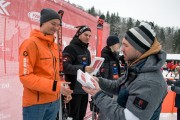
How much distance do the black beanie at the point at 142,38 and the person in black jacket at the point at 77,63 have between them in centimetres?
154

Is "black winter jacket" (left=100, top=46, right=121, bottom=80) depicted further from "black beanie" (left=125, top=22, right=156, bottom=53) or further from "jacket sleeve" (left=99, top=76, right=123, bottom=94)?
"black beanie" (left=125, top=22, right=156, bottom=53)

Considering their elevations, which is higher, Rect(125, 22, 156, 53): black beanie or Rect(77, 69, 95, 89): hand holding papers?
Rect(125, 22, 156, 53): black beanie

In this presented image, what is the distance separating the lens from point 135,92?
142 centimetres

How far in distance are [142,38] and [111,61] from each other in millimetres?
2309

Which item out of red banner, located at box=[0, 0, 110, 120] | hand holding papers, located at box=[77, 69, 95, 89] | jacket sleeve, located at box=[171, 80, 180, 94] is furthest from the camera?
jacket sleeve, located at box=[171, 80, 180, 94]

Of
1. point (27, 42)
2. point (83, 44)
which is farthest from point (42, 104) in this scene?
point (83, 44)

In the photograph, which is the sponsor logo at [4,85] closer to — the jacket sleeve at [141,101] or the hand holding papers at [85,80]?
the hand holding papers at [85,80]

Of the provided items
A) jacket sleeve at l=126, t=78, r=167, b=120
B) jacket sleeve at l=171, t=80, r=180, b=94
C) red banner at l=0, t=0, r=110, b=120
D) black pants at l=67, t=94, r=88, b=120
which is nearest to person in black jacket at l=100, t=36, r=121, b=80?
black pants at l=67, t=94, r=88, b=120

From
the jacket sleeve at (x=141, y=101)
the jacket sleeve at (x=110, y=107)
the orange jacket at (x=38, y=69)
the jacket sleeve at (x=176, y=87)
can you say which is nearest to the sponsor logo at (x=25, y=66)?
the orange jacket at (x=38, y=69)

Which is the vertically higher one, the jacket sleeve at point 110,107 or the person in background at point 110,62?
the person in background at point 110,62

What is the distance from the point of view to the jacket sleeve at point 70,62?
301 cm

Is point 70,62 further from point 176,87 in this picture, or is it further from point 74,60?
point 176,87

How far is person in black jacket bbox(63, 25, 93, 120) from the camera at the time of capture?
3.12 metres

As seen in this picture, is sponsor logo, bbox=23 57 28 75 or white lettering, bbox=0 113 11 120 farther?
white lettering, bbox=0 113 11 120
